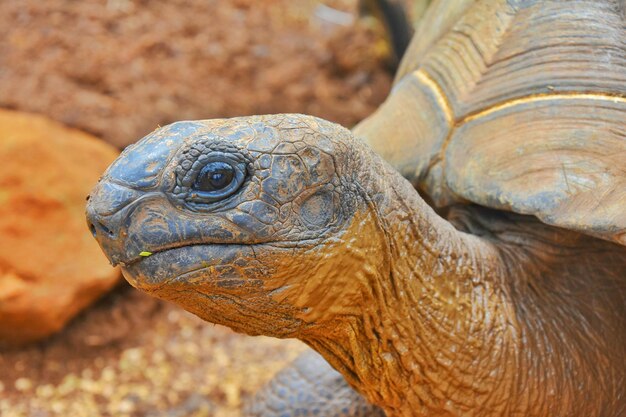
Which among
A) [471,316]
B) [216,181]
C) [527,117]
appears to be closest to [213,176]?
[216,181]

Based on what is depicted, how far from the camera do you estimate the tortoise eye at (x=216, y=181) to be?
1.58 metres

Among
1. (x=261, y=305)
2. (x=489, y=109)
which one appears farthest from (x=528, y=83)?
(x=261, y=305)

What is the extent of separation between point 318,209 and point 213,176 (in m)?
0.24

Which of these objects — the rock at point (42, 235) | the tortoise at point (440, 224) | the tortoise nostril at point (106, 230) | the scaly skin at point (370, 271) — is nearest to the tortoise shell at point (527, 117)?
the tortoise at point (440, 224)

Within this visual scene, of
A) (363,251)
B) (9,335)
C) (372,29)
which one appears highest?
(363,251)

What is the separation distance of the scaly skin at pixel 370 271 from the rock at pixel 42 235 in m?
2.45

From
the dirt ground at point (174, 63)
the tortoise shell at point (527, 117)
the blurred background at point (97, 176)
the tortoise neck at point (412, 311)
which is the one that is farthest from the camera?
the dirt ground at point (174, 63)

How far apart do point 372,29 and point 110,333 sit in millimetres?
3281

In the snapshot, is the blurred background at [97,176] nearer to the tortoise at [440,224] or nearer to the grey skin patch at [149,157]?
the tortoise at [440,224]

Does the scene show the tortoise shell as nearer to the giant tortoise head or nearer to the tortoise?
the tortoise

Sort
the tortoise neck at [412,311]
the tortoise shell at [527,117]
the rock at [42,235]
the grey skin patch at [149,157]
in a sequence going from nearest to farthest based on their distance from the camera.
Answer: the grey skin patch at [149,157], the tortoise neck at [412,311], the tortoise shell at [527,117], the rock at [42,235]

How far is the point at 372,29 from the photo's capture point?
20.4ft

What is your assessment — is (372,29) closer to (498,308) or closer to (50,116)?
(50,116)

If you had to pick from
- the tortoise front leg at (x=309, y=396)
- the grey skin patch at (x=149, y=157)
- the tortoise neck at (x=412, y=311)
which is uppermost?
the grey skin patch at (x=149, y=157)
